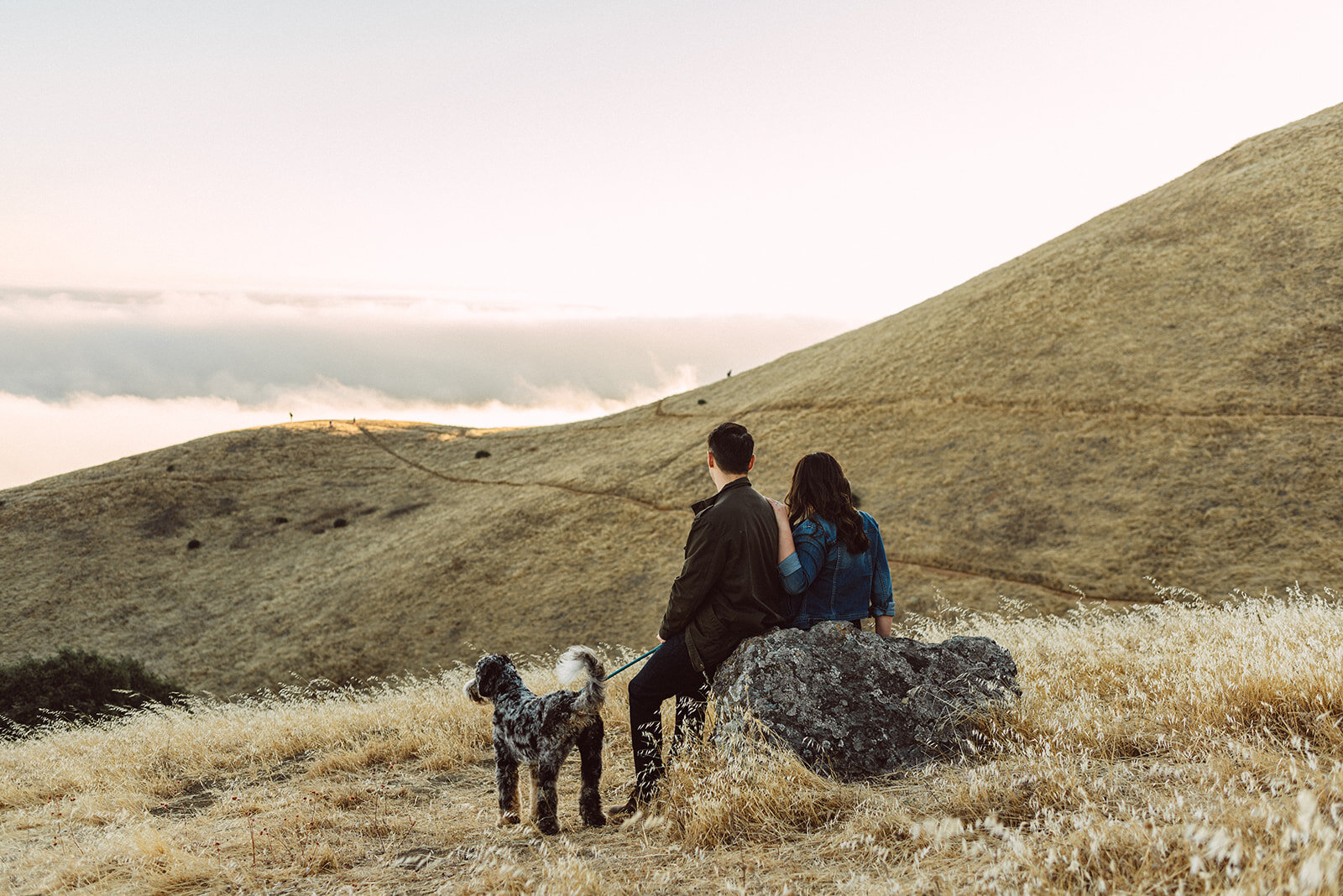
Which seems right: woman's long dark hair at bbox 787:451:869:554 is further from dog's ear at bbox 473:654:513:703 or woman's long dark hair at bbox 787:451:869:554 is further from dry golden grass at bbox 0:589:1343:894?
dog's ear at bbox 473:654:513:703

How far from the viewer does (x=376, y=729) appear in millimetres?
10469

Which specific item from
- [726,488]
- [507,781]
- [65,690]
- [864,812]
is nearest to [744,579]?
[726,488]

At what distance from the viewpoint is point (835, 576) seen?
267 inches

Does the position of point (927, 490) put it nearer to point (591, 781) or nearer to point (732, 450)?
point (732, 450)

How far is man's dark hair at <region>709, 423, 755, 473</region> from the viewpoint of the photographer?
20.5 ft

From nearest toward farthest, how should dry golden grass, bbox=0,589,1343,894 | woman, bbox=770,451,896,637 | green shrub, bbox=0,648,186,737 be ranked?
dry golden grass, bbox=0,589,1343,894, woman, bbox=770,451,896,637, green shrub, bbox=0,648,186,737

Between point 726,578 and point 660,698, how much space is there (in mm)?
1218

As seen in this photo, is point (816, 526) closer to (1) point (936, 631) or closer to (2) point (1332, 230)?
(1) point (936, 631)

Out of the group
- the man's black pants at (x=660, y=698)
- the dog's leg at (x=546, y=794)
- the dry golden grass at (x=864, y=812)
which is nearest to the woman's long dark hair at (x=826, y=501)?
the man's black pants at (x=660, y=698)

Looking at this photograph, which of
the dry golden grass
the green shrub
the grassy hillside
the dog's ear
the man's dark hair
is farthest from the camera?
the grassy hillside

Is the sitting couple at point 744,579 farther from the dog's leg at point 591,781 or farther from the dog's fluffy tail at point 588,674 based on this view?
the dog's fluffy tail at point 588,674

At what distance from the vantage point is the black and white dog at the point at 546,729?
5.84m

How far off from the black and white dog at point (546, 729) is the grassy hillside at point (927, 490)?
20.1m

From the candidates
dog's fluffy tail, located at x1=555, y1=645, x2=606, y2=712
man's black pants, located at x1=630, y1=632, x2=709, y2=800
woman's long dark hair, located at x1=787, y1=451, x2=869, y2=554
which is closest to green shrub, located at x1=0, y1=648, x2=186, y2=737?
man's black pants, located at x1=630, y1=632, x2=709, y2=800
